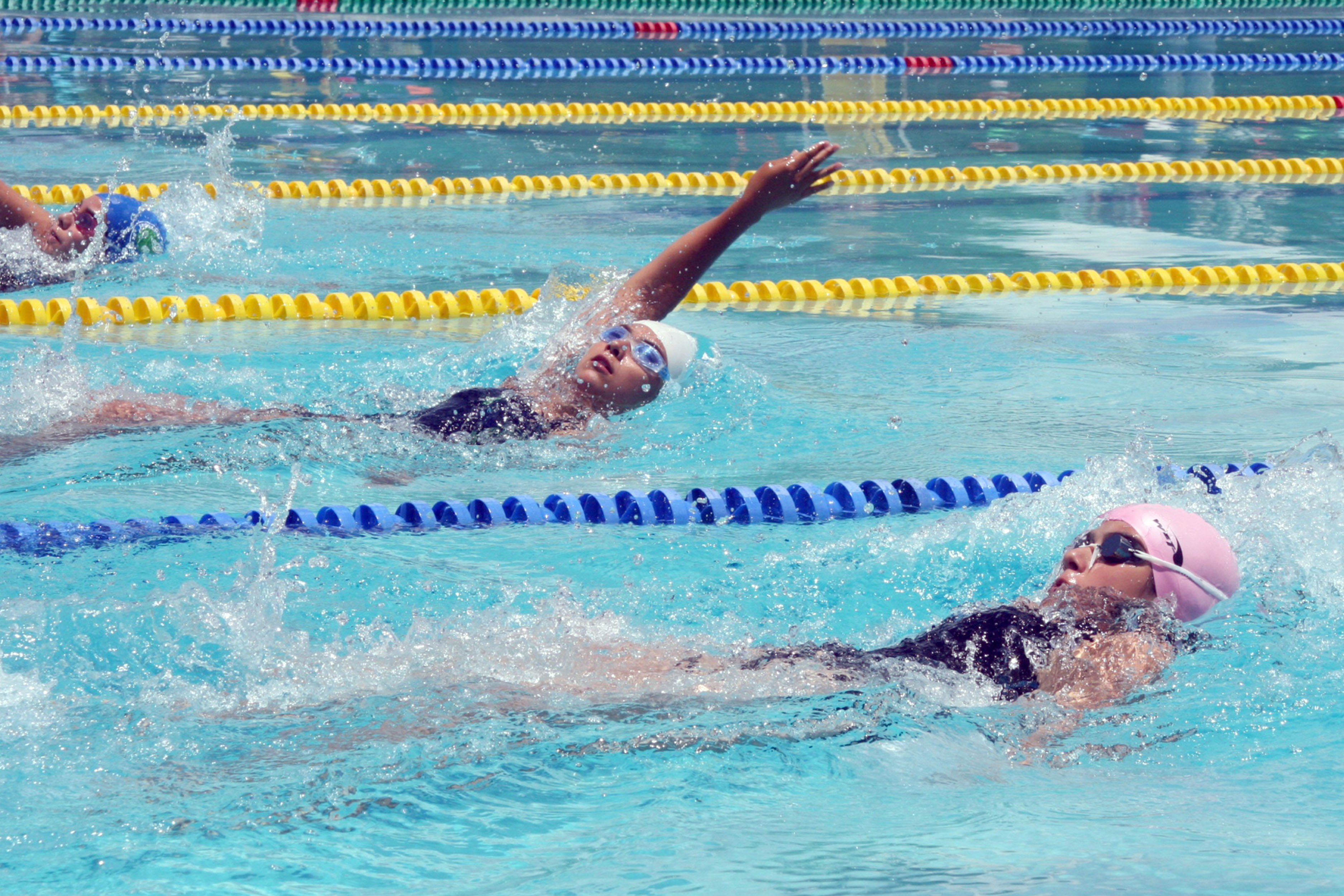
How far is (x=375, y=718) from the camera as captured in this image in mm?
2631

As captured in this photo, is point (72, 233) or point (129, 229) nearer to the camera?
point (72, 233)

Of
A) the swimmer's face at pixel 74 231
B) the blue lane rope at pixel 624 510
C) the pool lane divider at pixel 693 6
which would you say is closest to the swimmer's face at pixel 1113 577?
the blue lane rope at pixel 624 510

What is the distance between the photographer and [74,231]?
19.4 feet

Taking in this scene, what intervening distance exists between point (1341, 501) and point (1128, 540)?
0.87 metres

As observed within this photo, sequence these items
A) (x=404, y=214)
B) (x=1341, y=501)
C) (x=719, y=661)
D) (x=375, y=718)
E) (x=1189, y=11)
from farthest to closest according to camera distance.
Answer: (x=1189, y=11) < (x=404, y=214) < (x=1341, y=501) < (x=719, y=661) < (x=375, y=718)

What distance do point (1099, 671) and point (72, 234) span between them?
4385mm

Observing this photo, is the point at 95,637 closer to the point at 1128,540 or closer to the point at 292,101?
the point at 1128,540

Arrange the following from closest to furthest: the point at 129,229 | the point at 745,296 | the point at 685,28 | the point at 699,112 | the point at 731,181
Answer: the point at 129,229
the point at 745,296
the point at 731,181
the point at 699,112
the point at 685,28

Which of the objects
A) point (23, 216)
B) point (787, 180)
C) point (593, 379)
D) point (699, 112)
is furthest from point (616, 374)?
point (699, 112)

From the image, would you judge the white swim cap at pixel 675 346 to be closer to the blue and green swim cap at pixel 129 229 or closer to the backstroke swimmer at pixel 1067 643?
the backstroke swimmer at pixel 1067 643

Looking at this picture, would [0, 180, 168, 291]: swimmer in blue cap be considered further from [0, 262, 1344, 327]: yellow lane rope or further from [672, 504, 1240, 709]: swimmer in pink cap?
[672, 504, 1240, 709]: swimmer in pink cap

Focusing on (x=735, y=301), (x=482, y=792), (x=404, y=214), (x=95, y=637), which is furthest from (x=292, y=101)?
(x=482, y=792)

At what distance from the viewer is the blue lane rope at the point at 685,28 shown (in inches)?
502

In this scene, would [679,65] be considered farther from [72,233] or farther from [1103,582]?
[1103,582]
